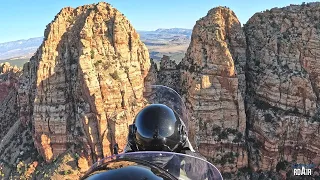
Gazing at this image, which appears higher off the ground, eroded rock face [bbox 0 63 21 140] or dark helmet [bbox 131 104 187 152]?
dark helmet [bbox 131 104 187 152]

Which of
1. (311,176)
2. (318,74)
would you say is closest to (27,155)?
(311,176)

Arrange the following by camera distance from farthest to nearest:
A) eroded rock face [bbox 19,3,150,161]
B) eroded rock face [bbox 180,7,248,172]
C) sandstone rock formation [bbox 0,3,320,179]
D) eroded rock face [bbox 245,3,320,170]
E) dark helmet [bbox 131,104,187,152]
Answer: eroded rock face [bbox 180,7,248,172]
eroded rock face [bbox 245,3,320,170]
sandstone rock formation [bbox 0,3,320,179]
eroded rock face [bbox 19,3,150,161]
dark helmet [bbox 131,104,187,152]

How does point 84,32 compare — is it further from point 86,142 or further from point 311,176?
point 311,176

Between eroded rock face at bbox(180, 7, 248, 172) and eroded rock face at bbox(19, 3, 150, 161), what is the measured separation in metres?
7.89

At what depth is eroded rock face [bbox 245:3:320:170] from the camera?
43.9 metres

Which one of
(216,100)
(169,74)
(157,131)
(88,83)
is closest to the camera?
(157,131)

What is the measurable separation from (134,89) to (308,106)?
24065 millimetres

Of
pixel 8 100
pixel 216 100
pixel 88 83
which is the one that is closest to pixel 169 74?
pixel 216 100

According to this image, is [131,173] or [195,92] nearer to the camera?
[131,173]

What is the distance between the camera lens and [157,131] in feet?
24.7

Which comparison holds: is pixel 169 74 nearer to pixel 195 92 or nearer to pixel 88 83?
pixel 195 92

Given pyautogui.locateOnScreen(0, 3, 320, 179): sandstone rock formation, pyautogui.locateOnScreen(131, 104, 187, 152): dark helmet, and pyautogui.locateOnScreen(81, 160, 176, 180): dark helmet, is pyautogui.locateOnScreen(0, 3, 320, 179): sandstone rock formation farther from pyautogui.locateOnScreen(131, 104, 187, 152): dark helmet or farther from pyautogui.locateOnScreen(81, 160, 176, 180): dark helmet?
pyautogui.locateOnScreen(81, 160, 176, 180): dark helmet

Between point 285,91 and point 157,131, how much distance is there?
41272mm

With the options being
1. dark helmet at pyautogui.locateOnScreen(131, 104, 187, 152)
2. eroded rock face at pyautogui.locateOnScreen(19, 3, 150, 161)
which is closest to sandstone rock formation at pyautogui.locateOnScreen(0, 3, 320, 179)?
eroded rock face at pyautogui.locateOnScreen(19, 3, 150, 161)
